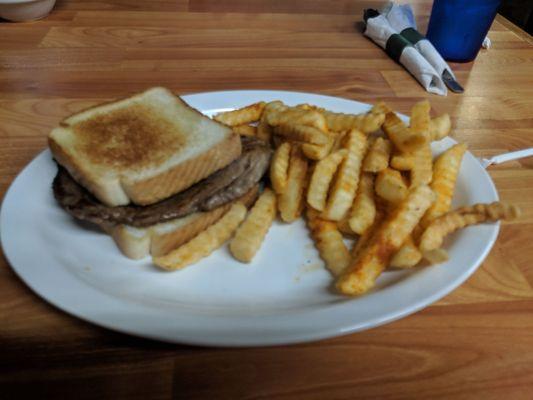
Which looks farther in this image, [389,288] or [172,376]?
[389,288]

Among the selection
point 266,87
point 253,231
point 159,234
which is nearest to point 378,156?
point 253,231

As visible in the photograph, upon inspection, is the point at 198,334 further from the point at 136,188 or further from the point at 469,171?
the point at 469,171

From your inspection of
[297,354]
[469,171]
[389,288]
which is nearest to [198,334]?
[297,354]

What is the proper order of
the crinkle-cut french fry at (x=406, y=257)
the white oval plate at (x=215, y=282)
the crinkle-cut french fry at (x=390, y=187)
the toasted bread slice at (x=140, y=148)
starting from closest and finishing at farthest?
the white oval plate at (x=215, y=282), the crinkle-cut french fry at (x=406, y=257), the crinkle-cut french fry at (x=390, y=187), the toasted bread slice at (x=140, y=148)

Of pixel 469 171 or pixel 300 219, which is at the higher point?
pixel 469 171

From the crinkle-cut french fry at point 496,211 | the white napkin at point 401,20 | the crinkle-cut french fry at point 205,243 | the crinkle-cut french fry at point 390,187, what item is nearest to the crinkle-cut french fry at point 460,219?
the crinkle-cut french fry at point 496,211

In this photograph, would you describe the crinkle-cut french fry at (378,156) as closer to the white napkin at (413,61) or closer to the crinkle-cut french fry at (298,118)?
the crinkle-cut french fry at (298,118)

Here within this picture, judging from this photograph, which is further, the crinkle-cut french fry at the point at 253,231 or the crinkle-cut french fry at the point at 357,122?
the crinkle-cut french fry at the point at 357,122
